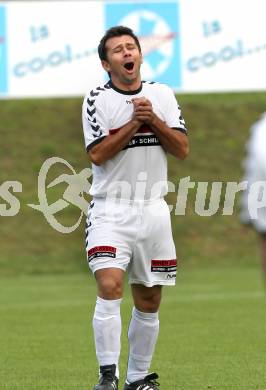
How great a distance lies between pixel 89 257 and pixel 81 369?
1996 millimetres

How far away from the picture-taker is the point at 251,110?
30281 millimetres

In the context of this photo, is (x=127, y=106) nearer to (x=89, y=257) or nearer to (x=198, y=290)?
(x=89, y=257)

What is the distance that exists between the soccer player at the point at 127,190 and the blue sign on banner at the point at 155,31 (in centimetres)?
1607

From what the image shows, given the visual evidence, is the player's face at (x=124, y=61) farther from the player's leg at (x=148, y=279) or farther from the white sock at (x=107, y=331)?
the white sock at (x=107, y=331)

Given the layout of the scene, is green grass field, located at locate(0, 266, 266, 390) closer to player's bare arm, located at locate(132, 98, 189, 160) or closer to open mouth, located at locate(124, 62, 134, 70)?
player's bare arm, located at locate(132, 98, 189, 160)

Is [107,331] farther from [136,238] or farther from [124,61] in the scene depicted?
[124,61]

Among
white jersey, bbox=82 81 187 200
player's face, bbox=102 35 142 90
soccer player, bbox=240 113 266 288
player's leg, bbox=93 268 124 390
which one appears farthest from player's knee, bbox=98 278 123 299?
soccer player, bbox=240 113 266 288

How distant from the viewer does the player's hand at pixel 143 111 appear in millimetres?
8758

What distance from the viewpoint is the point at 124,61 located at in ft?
29.2

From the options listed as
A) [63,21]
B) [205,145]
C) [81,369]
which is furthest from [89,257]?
[205,145]

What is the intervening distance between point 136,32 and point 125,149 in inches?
646

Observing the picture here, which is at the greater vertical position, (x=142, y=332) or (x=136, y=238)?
(x=136, y=238)

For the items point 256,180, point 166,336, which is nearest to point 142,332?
point 256,180

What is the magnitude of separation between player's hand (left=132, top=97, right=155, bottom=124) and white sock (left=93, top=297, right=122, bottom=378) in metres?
1.21
